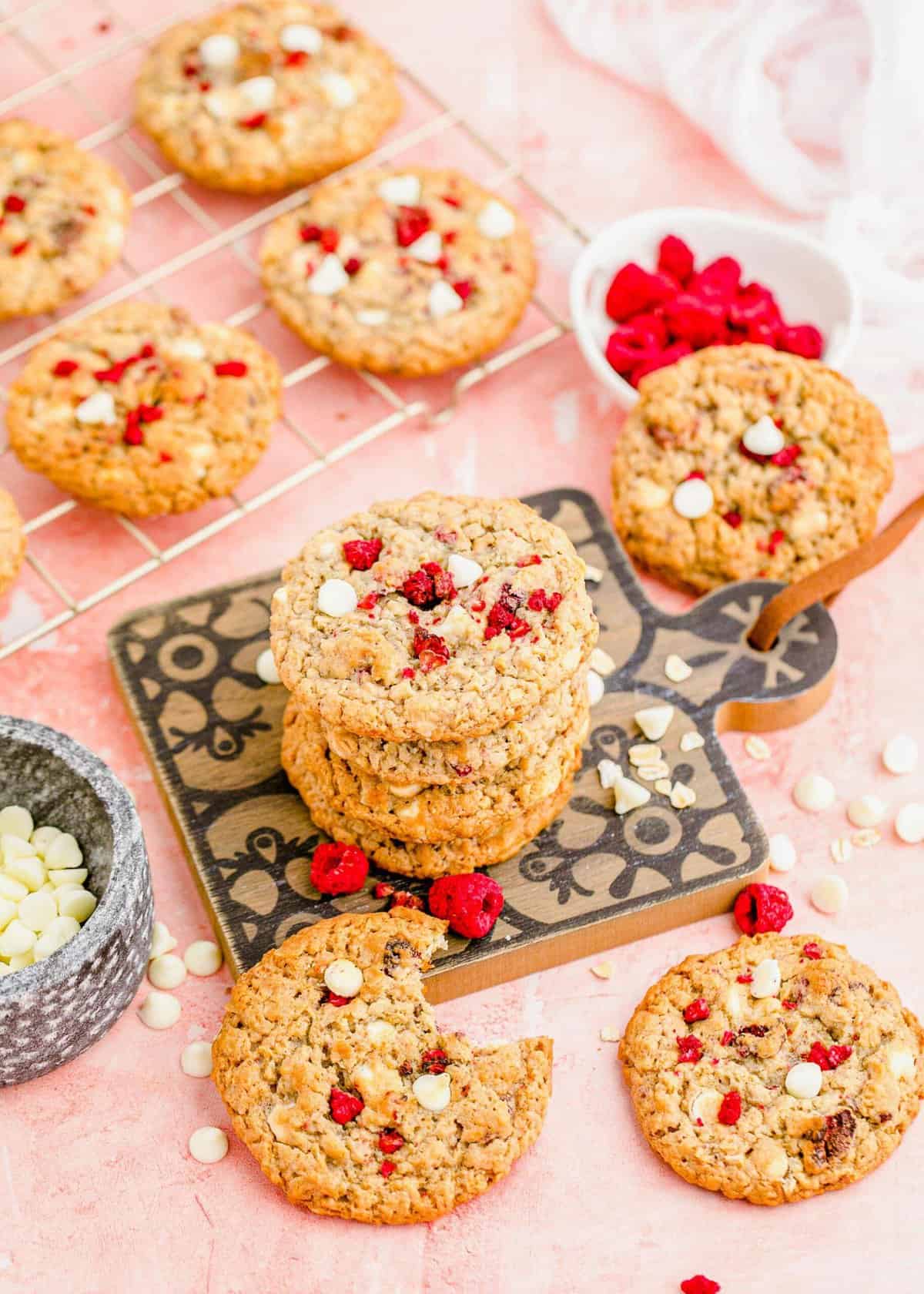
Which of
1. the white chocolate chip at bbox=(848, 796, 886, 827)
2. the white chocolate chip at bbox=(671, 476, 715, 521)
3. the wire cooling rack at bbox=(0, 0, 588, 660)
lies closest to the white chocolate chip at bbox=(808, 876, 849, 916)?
the white chocolate chip at bbox=(848, 796, 886, 827)

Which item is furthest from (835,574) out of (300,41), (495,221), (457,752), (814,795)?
(300,41)

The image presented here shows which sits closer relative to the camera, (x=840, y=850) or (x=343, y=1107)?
(x=343, y=1107)

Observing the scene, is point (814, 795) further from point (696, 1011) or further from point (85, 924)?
point (85, 924)

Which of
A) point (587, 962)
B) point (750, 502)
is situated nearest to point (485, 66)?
point (750, 502)

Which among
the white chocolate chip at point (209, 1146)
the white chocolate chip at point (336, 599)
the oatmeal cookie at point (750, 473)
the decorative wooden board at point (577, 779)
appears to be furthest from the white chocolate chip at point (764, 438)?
the white chocolate chip at point (209, 1146)

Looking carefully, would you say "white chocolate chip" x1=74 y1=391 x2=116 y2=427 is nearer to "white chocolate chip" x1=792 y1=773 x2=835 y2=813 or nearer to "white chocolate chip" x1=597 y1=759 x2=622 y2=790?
"white chocolate chip" x1=597 y1=759 x2=622 y2=790

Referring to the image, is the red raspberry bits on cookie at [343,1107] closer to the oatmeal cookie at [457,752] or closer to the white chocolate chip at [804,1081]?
the oatmeal cookie at [457,752]

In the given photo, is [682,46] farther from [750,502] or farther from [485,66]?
[750,502]
